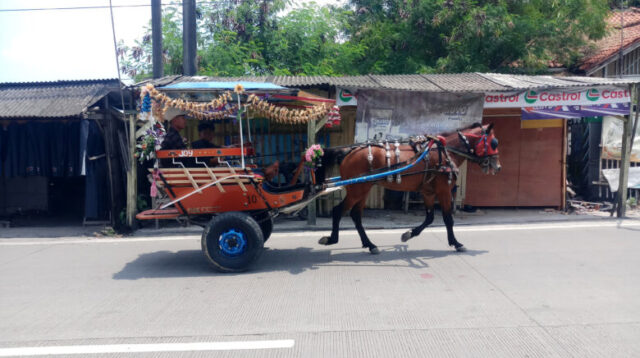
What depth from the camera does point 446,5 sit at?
12703 millimetres

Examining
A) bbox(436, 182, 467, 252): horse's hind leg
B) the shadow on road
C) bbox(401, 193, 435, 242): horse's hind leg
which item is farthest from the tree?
the shadow on road

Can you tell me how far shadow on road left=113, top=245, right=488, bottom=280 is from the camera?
18.5 feet

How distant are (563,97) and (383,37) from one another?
6.68m

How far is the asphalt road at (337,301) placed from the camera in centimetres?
351

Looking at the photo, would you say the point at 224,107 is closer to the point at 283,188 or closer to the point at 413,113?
the point at 283,188

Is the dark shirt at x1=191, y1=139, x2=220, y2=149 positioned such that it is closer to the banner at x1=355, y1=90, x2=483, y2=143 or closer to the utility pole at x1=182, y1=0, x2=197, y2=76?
the banner at x1=355, y1=90, x2=483, y2=143

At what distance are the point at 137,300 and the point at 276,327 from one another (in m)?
1.74

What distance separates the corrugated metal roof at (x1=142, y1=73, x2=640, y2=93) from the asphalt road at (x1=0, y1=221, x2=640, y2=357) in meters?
3.04

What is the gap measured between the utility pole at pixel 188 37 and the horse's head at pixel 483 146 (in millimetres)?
7689

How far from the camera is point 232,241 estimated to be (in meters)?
5.45

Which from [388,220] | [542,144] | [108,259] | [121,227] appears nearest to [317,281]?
[108,259]

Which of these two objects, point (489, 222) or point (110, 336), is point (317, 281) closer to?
point (110, 336)

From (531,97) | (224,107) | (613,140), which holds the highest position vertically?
(531,97)

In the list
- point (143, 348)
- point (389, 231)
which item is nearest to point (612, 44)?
point (389, 231)
